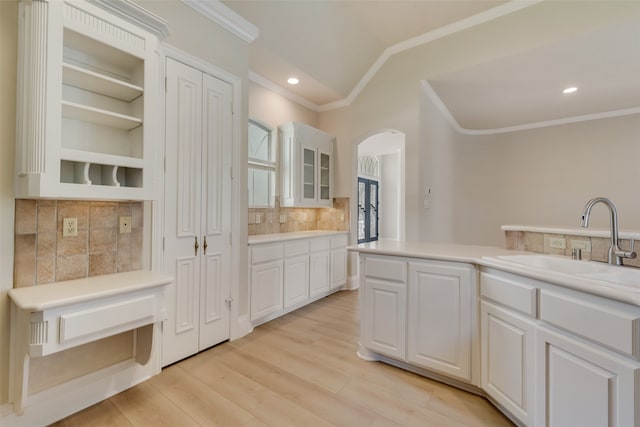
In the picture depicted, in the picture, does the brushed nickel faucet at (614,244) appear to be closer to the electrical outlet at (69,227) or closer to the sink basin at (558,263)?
the sink basin at (558,263)

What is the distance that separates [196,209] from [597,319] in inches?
103

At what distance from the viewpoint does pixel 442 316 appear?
1.92 m

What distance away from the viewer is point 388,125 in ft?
12.5

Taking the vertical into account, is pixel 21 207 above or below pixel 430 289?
above

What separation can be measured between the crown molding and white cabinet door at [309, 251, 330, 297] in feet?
9.01

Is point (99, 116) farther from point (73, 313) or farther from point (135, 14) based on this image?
point (73, 313)

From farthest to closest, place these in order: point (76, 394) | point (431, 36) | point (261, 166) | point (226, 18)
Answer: point (261, 166) < point (431, 36) < point (226, 18) < point (76, 394)

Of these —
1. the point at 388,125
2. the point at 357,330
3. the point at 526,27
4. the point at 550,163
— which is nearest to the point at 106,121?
the point at 357,330

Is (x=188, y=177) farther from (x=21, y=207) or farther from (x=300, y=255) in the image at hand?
(x=300, y=255)

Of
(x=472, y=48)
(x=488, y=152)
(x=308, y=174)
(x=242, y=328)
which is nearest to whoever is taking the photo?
(x=242, y=328)

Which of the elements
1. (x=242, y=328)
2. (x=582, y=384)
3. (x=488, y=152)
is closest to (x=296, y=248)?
(x=242, y=328)

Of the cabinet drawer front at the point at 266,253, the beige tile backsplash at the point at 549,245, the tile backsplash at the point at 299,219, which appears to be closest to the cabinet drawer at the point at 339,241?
the tile backsplash at the point at 299,219

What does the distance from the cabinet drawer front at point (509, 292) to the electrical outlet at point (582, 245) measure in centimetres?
64

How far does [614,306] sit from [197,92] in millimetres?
2988
